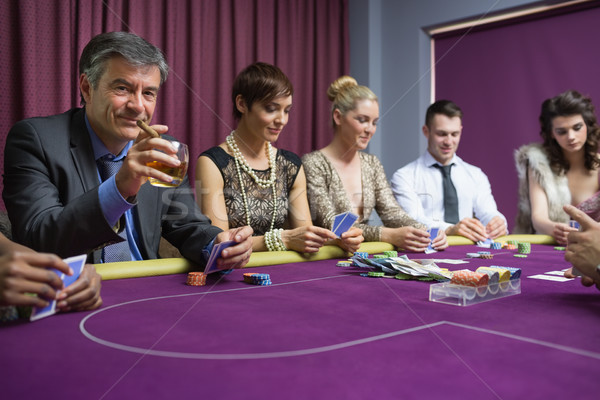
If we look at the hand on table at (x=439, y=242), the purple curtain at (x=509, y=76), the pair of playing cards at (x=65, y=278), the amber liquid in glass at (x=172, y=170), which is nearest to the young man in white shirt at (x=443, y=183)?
the purple curtain at (x=509, y=76)

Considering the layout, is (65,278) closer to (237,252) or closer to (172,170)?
(172,170)

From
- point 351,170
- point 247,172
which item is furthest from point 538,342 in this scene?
point 351,170

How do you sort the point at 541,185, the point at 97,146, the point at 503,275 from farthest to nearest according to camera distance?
the point at 541,185 < the point at 97,146 < the point at 503,275

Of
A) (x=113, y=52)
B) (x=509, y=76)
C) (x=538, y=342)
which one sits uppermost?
(x=509, y=76)

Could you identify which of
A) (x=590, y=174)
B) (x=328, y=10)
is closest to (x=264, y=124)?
(x=590, y=174)

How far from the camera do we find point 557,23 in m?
3.92

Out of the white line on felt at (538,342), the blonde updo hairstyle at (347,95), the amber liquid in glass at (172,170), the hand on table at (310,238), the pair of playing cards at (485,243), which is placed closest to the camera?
the white line on felt at (538,342)

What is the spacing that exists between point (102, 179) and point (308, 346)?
1.14m

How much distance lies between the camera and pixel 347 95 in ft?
9.55

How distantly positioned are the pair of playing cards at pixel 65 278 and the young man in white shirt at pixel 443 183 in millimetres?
2503

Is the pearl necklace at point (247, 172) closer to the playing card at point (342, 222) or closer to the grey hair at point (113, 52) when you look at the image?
the playing card at point (342, 222)

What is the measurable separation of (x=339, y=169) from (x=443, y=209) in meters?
0.89

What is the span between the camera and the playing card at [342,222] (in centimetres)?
190

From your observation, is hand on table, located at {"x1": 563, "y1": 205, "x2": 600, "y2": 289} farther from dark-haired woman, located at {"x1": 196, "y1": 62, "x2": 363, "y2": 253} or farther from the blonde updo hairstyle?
the blonde updo hairstyle
